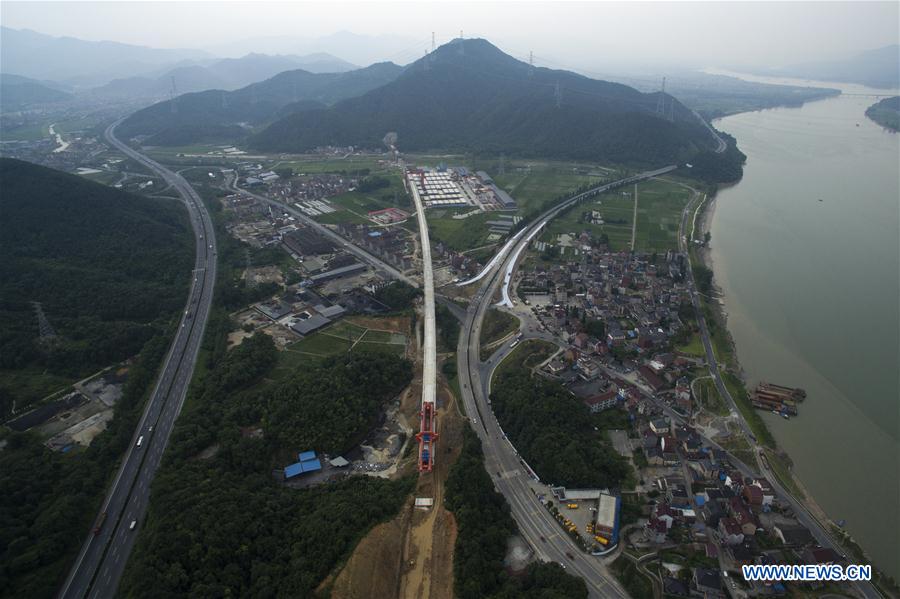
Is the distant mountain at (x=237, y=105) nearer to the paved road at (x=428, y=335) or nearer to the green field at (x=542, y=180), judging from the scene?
the green field at (x=542, y=180)

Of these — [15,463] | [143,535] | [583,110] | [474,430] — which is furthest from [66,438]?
[583,110]

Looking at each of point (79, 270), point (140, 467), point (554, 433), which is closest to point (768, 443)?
point (554, 433)

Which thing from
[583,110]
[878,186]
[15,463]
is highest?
[583,110]

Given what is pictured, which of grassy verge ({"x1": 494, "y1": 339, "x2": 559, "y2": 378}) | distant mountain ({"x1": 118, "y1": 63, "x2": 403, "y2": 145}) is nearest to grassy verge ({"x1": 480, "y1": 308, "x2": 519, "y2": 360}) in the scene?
grassy verge ({"x1": 494, "y1": 339, "x2": 559, "y2": 378})

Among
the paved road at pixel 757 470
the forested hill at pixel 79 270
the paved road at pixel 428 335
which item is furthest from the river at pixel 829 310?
the forested hill at pixel 79 270

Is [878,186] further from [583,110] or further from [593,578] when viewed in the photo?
[593,578]
